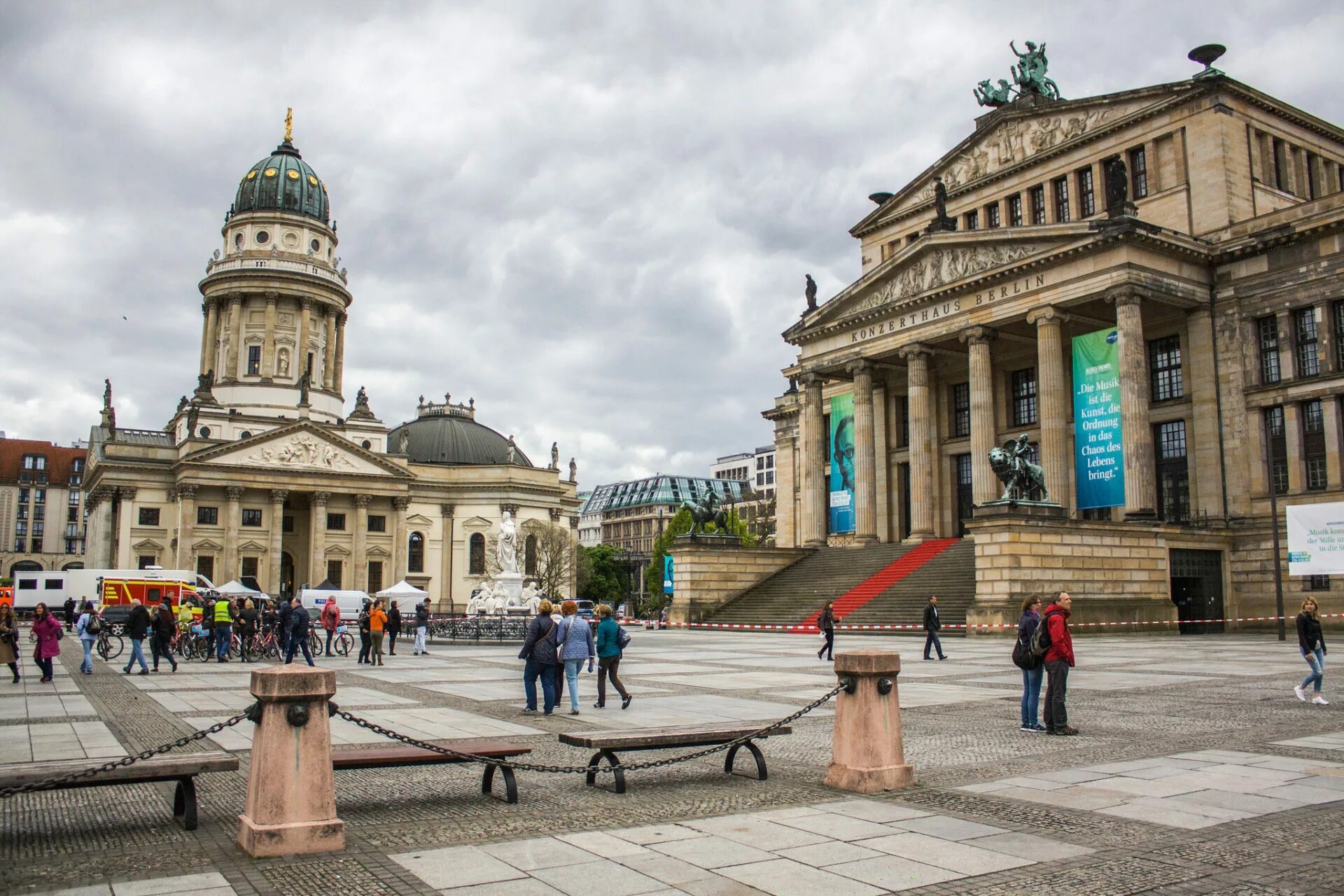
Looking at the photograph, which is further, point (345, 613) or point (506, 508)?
point (506, 508)

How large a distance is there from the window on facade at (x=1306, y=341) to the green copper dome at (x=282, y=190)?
8389 cm

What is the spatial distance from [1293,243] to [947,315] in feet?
45.4

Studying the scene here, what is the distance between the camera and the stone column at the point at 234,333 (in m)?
94.2

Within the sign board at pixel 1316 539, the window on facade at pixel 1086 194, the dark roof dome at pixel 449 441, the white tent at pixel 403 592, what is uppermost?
the window on facade at pixel 1086 194

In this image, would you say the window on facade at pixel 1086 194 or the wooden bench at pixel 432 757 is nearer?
the wooden bench at pixel 432 757

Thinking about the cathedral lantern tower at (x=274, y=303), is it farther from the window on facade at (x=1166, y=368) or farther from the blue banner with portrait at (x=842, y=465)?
the window on facade at (x=1166, y=368)

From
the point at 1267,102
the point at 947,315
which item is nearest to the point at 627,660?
the point at 947,315

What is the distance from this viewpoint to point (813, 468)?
55.3 m

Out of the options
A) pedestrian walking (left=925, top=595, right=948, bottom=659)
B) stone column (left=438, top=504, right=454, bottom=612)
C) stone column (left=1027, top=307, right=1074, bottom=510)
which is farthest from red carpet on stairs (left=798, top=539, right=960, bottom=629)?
stone column (left=438, top=504, right=454, bottom=612)

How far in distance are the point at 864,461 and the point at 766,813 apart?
44.2 m

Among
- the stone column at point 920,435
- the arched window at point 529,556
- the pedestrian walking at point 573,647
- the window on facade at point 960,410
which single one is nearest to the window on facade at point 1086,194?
the window on facade at point 960,410

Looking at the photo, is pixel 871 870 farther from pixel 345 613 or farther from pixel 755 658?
pixel 345 613

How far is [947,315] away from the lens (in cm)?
4847

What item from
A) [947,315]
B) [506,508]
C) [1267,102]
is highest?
[1267,102]
